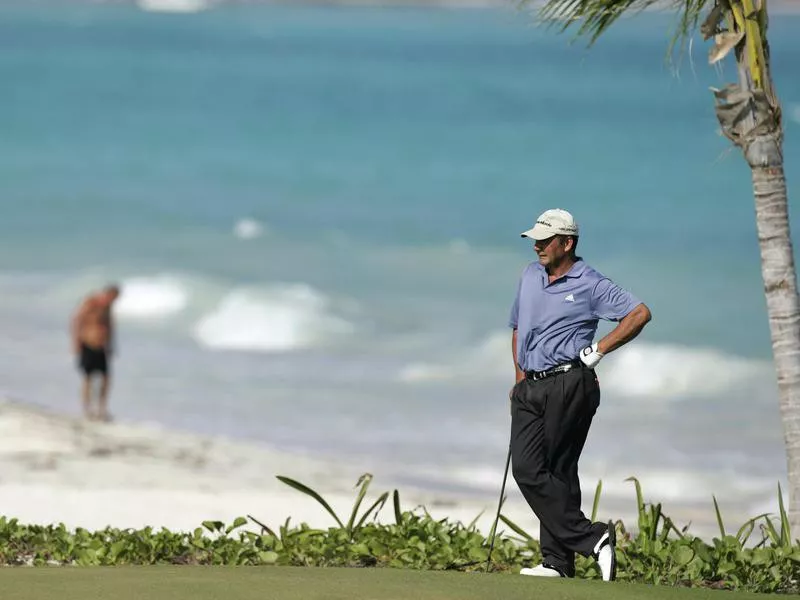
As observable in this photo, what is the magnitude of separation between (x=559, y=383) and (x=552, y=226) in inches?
29.2

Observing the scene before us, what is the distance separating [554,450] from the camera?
26.8 feet

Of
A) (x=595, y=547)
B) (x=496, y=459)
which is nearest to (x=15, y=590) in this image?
(x=595, y=547)

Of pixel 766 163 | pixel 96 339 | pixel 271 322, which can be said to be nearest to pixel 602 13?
pixel 766 163

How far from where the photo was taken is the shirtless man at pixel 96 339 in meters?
21.3

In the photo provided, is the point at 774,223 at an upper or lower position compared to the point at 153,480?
upper

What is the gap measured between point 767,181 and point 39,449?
10287 millimetres

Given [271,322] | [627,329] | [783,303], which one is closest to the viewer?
[627,329]

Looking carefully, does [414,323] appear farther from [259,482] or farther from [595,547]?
[595,547]

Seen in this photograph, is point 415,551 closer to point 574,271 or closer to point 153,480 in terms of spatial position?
point 574,271

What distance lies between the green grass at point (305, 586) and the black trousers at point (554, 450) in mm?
307

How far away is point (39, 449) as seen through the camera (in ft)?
57.3

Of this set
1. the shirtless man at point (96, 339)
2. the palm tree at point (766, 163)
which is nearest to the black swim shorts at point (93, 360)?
the shirtless man at point (96, 339)

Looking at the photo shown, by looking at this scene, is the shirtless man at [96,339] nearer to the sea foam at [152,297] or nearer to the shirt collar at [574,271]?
the sea foam at [152,297]

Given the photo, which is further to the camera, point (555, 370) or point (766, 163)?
point (766, 163)
